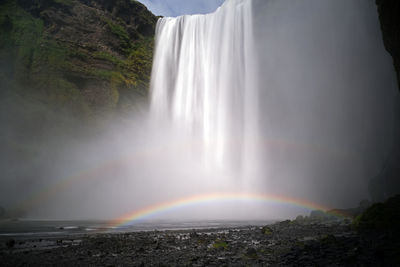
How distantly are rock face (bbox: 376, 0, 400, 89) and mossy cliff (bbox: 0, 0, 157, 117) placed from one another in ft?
98.6

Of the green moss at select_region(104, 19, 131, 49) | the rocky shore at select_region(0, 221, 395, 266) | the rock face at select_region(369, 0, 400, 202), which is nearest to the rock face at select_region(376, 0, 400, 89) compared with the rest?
the rock face at select_region(369, 0, 400, 202)

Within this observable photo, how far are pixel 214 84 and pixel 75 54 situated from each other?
1838 centimetres

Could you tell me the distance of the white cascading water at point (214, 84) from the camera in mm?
34906

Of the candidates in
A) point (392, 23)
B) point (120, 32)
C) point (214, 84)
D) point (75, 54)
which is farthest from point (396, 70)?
point (120, 32)

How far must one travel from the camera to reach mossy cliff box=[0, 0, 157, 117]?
1244 inches

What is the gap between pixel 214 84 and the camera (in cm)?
3756

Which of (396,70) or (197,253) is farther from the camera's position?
(396,70)

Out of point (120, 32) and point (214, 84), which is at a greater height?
point (120, 32)

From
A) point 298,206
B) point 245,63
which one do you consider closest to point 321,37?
point 245,63

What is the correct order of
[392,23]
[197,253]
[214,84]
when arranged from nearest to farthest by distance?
1. [197,253]
2. [392,23]
3. [214,84]

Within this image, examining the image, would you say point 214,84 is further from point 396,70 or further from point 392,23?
point 392,23

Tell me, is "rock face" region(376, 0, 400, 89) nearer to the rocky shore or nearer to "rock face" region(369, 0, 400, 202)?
"rock face" region(369, 0, 400, 202)

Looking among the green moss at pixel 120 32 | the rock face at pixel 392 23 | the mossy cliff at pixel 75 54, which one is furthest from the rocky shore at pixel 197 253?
the green moss at pixel 120 32

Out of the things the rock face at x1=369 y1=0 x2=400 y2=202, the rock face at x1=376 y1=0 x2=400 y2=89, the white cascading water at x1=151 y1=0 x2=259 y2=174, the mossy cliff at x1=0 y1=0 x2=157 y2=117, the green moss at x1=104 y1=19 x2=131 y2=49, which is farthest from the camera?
the green moss at x1=104 y1=19 x2=131 y2=49
